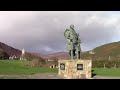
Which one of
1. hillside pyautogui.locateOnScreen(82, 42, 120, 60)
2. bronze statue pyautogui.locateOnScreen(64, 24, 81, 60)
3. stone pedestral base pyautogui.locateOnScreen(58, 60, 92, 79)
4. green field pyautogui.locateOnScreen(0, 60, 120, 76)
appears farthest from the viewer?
hillside pyautogui.locateOnScreen(82, 42, 120, 60)

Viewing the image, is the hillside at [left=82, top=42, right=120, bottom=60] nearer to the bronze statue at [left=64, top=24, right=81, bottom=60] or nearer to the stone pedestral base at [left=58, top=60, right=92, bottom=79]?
the bronze statue at [left=64, top=24, right=81, bottom=60]

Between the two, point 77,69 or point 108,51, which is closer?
point 77,69

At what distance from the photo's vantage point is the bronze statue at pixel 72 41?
71.6 ft

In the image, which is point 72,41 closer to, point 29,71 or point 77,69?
point 77,69

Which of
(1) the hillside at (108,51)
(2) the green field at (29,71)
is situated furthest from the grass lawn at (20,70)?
(1) the hillside at (108,51)

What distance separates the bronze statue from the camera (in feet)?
71.6

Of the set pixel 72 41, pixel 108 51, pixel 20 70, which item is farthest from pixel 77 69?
pixel 108 51

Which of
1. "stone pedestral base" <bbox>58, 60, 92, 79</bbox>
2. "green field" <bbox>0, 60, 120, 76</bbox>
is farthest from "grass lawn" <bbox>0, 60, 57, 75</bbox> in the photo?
"stone pedestral base" <bbox>58, 60, 92, 79</bbox>

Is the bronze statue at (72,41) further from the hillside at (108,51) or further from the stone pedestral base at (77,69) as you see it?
the hillside at (108,51)

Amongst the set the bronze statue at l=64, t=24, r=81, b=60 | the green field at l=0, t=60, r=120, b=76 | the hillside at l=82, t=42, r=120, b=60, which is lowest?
the green field at l=0, t=60, r=120, b=76

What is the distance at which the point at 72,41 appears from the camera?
22031mm
